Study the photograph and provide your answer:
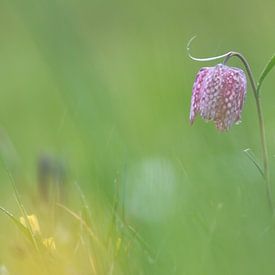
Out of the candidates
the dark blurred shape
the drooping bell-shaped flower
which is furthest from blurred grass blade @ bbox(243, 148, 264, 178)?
the dark blurred shape

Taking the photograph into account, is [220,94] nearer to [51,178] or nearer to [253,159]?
[253,159]

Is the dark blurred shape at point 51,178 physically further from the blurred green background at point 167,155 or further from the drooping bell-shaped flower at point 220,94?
the drooping bell-shaped flower at point 220,94

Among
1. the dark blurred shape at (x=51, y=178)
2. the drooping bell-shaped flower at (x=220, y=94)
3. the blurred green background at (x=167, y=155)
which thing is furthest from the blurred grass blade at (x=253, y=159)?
the dark blurred shape at (x=51, y=178)

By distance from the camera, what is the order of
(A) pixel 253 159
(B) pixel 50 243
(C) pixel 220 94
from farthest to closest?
(C) pixel 220 94
(A) pixel 253 159
(B) pixel 50 243

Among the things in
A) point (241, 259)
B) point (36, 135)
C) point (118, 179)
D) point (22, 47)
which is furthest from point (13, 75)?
point (241, 259)

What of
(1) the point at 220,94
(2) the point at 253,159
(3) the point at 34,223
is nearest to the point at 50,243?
(3) the point at 34,223

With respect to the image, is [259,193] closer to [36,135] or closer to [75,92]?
[75,92]

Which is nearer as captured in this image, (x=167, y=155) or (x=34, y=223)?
(x=34, y=223)
